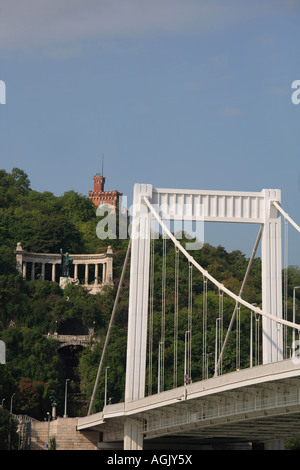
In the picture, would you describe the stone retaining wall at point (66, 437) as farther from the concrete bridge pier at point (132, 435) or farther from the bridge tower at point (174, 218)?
the bridge tower at point (174, 218)

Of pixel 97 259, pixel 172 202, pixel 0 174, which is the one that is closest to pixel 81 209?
pixel 0 174

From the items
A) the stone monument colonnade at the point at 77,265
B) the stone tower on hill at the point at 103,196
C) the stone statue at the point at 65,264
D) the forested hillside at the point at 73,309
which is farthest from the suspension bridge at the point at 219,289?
the stone tower on hill at the point at 103,196

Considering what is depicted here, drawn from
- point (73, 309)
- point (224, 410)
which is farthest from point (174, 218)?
point (73, 309)

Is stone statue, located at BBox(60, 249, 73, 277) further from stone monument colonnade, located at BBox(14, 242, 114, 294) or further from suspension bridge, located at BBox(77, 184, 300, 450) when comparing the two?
suspension bridge, located at BBox(77, 184, 300, 450)

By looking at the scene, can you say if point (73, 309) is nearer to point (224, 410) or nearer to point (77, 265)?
point (77, 265)

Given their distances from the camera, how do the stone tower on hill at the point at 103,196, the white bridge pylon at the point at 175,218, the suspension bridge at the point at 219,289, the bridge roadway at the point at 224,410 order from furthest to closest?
the stone tower on hill at the point at 103,196 → the white bridge pylon at the point at 175,218 → the suspension bridge at the point at 219,289 → the bridge roadway at the point at 224,410

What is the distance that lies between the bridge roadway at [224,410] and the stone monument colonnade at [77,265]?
4556cm

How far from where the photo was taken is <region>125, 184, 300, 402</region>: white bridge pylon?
46.5m

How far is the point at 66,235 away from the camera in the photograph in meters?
108

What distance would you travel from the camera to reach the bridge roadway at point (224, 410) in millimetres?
37000

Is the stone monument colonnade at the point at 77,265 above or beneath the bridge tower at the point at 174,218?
above

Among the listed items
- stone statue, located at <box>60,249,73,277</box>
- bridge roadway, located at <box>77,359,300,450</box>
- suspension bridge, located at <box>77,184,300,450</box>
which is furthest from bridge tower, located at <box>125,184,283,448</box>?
stone statue, located at <box>60,249,73,277</box>

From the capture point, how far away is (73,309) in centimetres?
9306

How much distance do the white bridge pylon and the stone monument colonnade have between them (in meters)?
53.6
